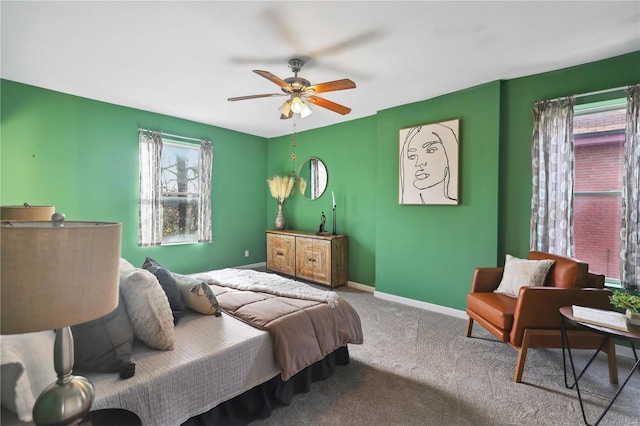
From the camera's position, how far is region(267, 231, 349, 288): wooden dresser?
4.44 m

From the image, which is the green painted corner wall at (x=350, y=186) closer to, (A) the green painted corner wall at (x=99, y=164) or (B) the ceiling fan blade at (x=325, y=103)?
(A) the green painted corner wall at (x=99, y=164)

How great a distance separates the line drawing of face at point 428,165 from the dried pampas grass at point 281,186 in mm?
2198

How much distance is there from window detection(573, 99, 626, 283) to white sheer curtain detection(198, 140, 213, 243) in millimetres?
4712

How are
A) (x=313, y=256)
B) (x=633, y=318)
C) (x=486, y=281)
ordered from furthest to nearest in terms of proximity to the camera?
(x=313, y=256) < (x=486, y=281) < (x=633, y=318)

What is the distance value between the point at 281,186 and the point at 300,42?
314cm

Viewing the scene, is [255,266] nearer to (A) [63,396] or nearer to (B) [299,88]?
(B) [299,88]

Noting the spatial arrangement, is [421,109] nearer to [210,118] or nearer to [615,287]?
[615,287]

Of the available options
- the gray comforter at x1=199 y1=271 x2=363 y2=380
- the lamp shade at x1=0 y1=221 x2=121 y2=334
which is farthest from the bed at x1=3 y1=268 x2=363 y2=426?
the lamp shade at x1=0 y1=221 x2=121 y2=334

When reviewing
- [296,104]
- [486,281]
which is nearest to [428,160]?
[486,281]

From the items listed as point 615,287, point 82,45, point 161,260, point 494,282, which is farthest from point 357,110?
point 161,260

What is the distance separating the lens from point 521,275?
8.39 ft

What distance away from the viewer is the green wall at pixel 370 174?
3.13 meters

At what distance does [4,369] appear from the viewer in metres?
0.94

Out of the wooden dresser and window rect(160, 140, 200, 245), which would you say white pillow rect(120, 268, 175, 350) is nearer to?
the wooden dresser
